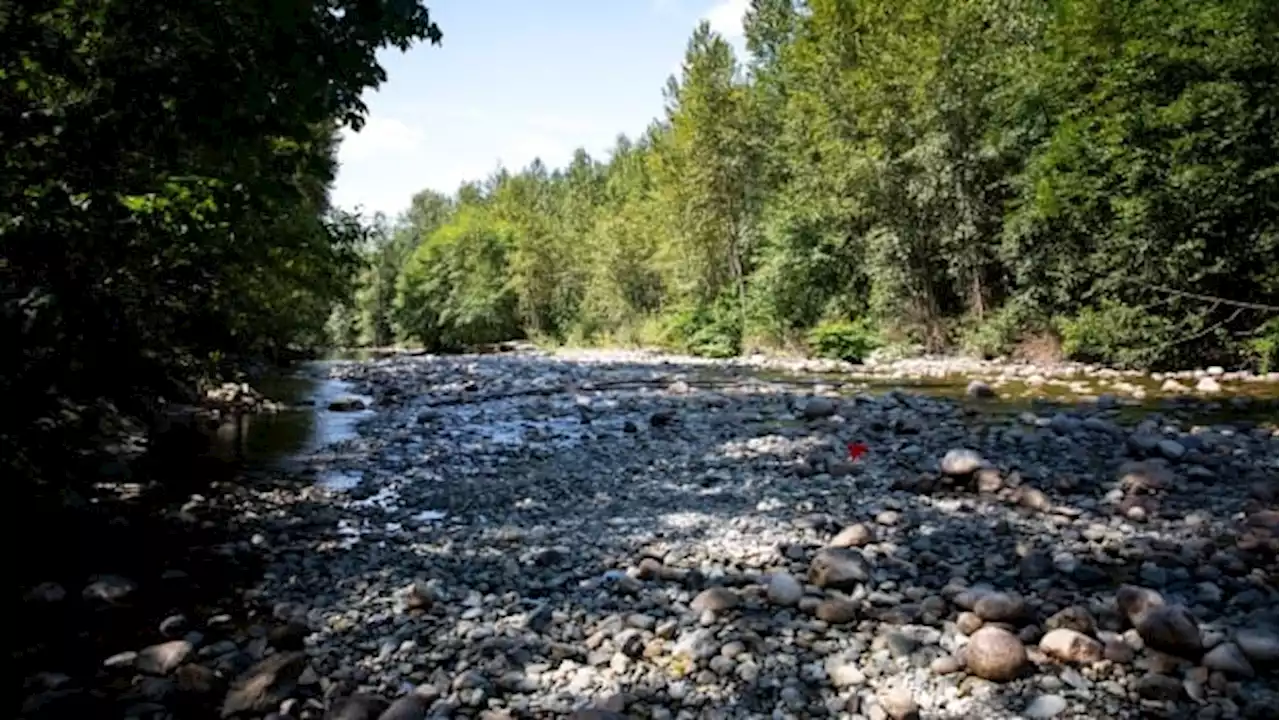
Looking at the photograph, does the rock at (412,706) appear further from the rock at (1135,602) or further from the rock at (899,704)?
the rock at (1135,602)

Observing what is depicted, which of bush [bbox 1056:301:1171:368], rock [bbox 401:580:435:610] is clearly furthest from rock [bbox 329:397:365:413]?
bush [bbox 1056:301:1171:368]

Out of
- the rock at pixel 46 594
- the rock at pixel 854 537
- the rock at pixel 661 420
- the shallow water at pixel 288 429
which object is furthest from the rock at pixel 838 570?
the rock at pixel 661 420

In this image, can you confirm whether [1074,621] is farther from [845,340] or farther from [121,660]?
[845,340]

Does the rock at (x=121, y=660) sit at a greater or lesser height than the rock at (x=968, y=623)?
greater

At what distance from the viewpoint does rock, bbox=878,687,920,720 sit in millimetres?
3248

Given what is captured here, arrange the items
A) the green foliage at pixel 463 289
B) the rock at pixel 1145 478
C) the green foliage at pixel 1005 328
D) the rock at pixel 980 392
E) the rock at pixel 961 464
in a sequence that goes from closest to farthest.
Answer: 1. the rock at pixel 1145 478
2. the rock at pixel 961 464
3. the rock at pixel 980 392
4. the green foliage at pixel 1005 328
5. the green foliage at pixel 463 289

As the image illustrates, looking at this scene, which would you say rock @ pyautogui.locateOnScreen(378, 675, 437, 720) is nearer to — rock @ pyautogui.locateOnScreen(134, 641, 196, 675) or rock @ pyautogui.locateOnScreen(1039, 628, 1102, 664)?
rock @ pyautogui.locateOnScreen(134, 641, 196, 675)

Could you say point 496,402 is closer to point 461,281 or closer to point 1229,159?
point 1229,159

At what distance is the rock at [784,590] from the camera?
173 inches

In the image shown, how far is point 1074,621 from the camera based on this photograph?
3906 mm

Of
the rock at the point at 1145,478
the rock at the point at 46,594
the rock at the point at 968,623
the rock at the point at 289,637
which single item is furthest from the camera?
the rock at the point at 1145,478

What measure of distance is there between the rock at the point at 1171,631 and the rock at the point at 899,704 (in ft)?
4.20

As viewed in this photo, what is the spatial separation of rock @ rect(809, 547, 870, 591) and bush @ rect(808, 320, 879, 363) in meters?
19.1

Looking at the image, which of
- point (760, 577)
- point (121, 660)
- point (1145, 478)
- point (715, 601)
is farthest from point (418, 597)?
point (1145, 478)
